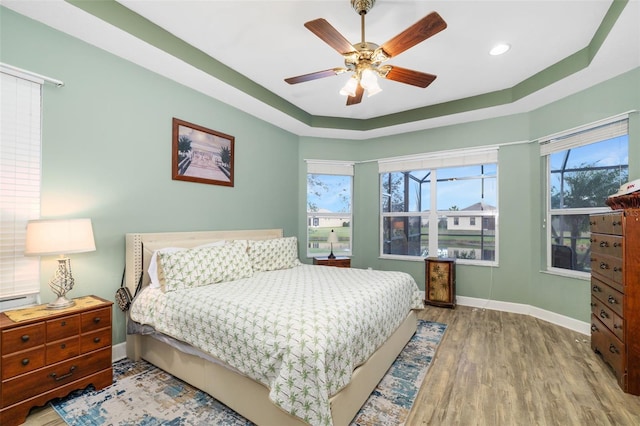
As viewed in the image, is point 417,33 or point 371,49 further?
point 371,49

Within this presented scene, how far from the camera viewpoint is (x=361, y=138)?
516cm

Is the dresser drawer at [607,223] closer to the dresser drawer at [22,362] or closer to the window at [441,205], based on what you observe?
the window at [441,205]

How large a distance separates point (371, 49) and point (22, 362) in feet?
10.1

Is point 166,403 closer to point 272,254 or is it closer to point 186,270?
point 186,270

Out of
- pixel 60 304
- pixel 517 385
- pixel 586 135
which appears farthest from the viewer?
pixel 586 135

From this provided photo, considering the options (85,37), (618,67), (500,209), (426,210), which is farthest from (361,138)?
(85,37)

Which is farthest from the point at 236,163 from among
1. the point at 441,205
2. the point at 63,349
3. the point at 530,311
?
the point at 530,311

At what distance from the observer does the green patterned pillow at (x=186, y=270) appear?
2430mm

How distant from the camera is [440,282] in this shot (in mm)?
4227

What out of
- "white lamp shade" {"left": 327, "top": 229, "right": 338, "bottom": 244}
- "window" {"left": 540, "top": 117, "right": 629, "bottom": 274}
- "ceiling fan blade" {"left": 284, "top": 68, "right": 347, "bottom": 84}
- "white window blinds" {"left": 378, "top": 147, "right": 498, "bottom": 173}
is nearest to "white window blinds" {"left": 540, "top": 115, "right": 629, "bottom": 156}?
"window" {"left": 540, "top": 117, "right": 629, "bottom": 274}

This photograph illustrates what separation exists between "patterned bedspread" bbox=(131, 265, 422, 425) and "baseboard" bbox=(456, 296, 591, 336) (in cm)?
200

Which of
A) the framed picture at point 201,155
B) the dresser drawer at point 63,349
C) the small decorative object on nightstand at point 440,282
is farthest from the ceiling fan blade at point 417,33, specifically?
the small decorative object on nightstand at point 440,282

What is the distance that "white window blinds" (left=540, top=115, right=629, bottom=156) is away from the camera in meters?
2.94

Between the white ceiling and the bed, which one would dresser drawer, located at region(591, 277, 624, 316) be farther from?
the white ceiling
